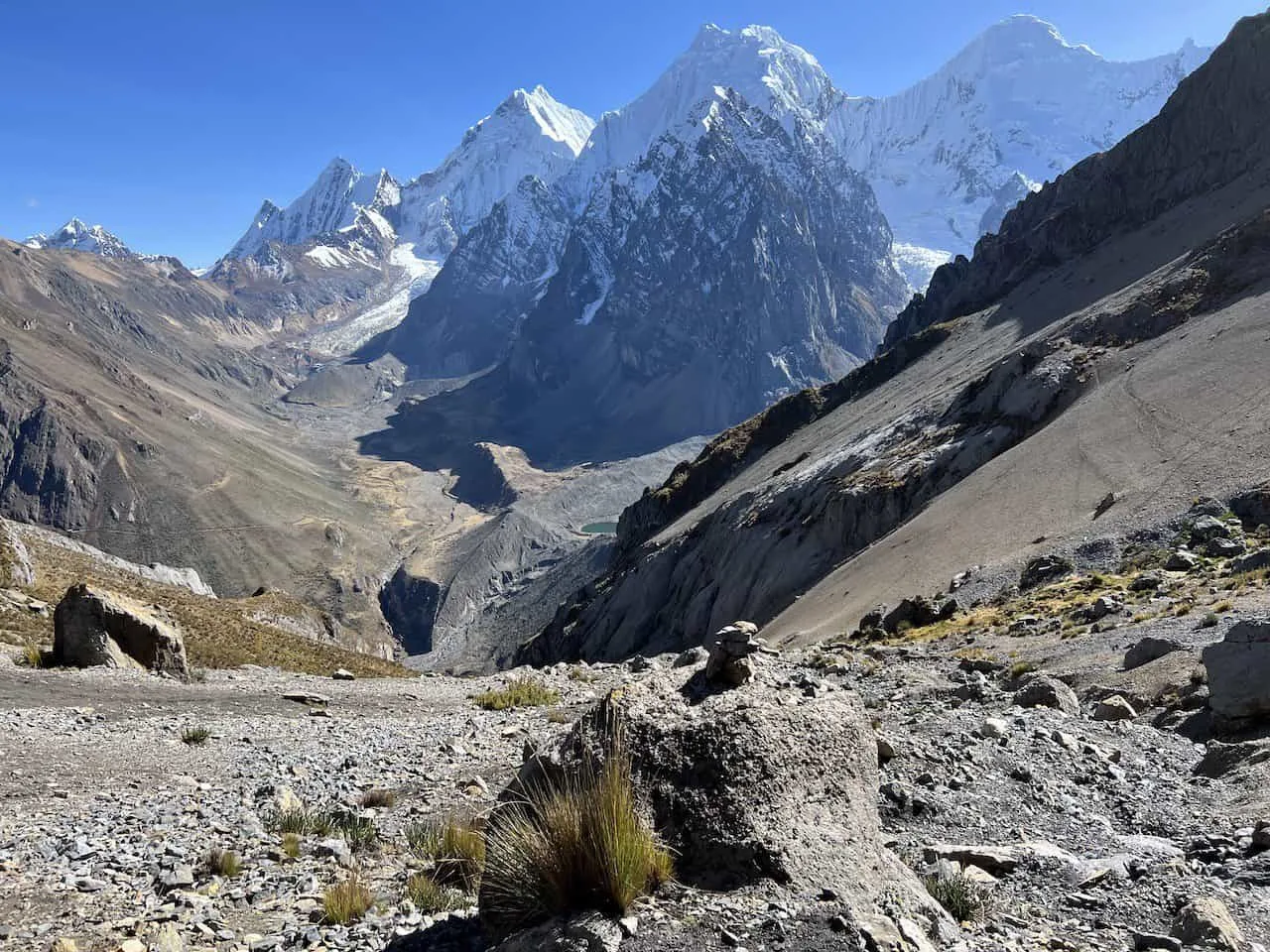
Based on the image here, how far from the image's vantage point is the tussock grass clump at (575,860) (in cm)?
499

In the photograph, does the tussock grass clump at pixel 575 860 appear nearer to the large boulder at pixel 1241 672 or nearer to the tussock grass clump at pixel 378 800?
the tussock grass clump at pixel 378 800

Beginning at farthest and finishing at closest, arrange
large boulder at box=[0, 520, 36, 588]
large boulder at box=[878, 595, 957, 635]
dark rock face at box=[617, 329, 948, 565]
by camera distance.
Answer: dark rock face at box=[617, 329, 948, 565] < large boulder at box=[0, 520, 36, 588] < large boulder at box=[878, 595, 957, 635]

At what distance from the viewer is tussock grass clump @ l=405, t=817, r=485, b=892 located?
7.23 metres

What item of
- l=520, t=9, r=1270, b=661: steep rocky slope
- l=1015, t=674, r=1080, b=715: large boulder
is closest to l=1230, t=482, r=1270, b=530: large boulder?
l=520, t=9, r=1270, b=661: steep rocky slope

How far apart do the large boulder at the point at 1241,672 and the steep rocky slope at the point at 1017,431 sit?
1798 centimetres

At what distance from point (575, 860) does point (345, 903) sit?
2.67 metres

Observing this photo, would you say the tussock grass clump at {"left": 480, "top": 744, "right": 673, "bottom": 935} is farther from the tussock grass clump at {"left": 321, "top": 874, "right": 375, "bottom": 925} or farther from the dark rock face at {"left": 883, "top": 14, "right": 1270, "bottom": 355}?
the dark rock face at {"left": 883, "top": 14, "right": 1270, "bottom": 355}

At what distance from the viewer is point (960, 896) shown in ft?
19.1

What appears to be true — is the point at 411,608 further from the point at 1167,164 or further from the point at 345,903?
the point at 345,903

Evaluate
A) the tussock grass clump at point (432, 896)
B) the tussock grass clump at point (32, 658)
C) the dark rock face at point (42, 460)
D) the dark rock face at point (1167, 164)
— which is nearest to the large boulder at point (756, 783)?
the tussock grass clump at point (432, 896)

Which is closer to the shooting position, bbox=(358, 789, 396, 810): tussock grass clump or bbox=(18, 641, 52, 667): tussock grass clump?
bbox=(358, 789, 396, 810): tussock grass clump

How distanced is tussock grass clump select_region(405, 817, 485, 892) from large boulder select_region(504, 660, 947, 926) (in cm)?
119

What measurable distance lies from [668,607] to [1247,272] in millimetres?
42834

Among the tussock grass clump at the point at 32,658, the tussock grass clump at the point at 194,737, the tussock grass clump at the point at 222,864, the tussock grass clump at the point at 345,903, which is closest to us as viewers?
the tussock grass clump at the point at 345,903
